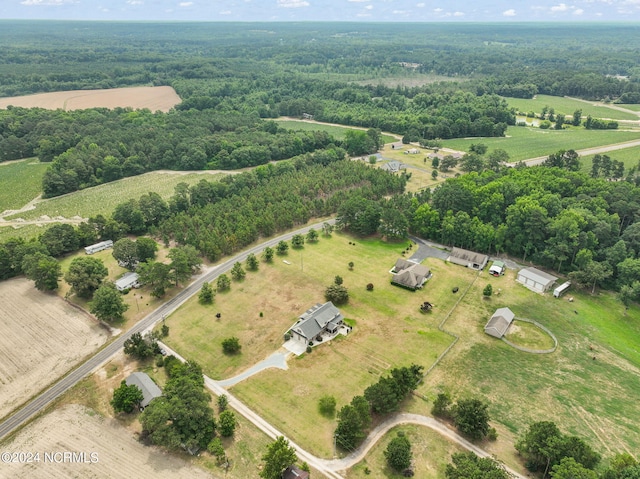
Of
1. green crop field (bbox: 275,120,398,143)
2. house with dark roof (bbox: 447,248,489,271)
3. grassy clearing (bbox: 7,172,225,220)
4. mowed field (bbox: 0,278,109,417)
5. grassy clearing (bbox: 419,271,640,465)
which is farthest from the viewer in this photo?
green crop field (bbox: 275,120,398,143)

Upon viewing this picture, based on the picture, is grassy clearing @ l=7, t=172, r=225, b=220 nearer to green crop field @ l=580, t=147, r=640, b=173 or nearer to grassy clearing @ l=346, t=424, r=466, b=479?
grassy clearing @ l=346, t=424, r=466, b=479

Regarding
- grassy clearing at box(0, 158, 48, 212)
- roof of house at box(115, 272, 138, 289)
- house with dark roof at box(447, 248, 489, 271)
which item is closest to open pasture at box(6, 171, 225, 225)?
grassy clearing at box(0, 158, 48, 212)

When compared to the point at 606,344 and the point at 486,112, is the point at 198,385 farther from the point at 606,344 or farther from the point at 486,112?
the point at 486,112

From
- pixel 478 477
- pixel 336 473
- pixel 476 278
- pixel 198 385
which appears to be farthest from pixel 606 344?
pixel 198 385

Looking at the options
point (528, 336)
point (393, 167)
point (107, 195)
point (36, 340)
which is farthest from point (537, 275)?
point (107, 195)

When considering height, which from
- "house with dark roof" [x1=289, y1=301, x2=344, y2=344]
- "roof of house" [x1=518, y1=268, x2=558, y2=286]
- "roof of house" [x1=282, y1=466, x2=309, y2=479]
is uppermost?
"roof of house" [x1=282, y1=466, x2=309, y2=479]

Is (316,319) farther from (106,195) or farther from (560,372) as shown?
(106,195)

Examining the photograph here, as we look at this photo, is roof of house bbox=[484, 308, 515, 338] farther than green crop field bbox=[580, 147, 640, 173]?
No
